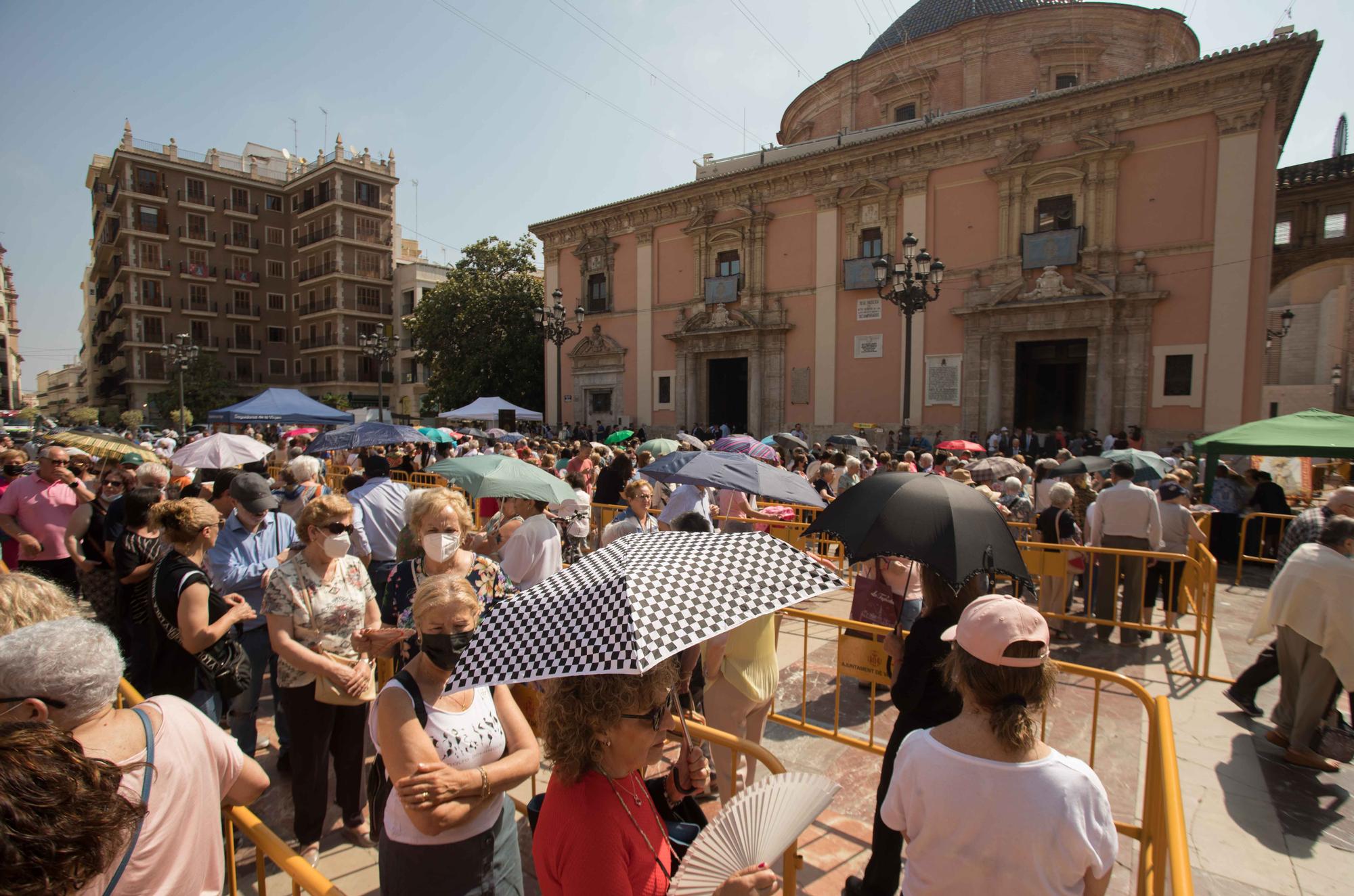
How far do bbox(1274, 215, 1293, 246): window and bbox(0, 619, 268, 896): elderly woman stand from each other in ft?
119

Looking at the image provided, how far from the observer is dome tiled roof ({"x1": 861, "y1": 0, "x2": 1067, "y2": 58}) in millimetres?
25875

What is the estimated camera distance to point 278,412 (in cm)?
1502

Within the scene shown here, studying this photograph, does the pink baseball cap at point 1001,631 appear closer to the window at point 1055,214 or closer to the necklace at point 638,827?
the necklace at point 638,827

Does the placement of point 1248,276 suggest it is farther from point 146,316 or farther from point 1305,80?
point 146,316

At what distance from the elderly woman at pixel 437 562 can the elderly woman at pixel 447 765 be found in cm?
118

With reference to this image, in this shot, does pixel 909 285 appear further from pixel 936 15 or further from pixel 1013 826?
pixel 936 15

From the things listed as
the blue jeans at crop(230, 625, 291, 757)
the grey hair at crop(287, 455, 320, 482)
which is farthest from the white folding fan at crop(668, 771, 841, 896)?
the grey hair at crop(287, 455, 320, 482)

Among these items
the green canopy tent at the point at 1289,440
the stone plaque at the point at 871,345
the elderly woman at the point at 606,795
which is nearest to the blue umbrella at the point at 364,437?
the elderly woman at the point at 606,795

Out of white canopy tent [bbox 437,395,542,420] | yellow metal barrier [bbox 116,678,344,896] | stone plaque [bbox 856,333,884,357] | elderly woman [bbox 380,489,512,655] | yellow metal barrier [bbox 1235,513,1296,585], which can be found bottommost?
yellow metal barrier [bbox 1235,513,1296,585]

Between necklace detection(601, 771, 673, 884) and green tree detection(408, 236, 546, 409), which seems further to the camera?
green tree detection(408, 236, 546, 409)

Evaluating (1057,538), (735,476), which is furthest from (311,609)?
(1057,538)

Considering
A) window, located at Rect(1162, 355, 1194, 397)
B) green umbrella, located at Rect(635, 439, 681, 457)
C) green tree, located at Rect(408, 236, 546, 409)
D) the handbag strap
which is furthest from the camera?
green tree, located at Rect(408, 236, 546, 409)

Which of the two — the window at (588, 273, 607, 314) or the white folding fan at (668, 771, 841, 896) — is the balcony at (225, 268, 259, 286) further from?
the white folding fan at (668, 771, 841, 896)

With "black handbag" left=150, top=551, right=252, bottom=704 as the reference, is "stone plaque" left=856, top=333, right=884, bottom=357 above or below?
above
